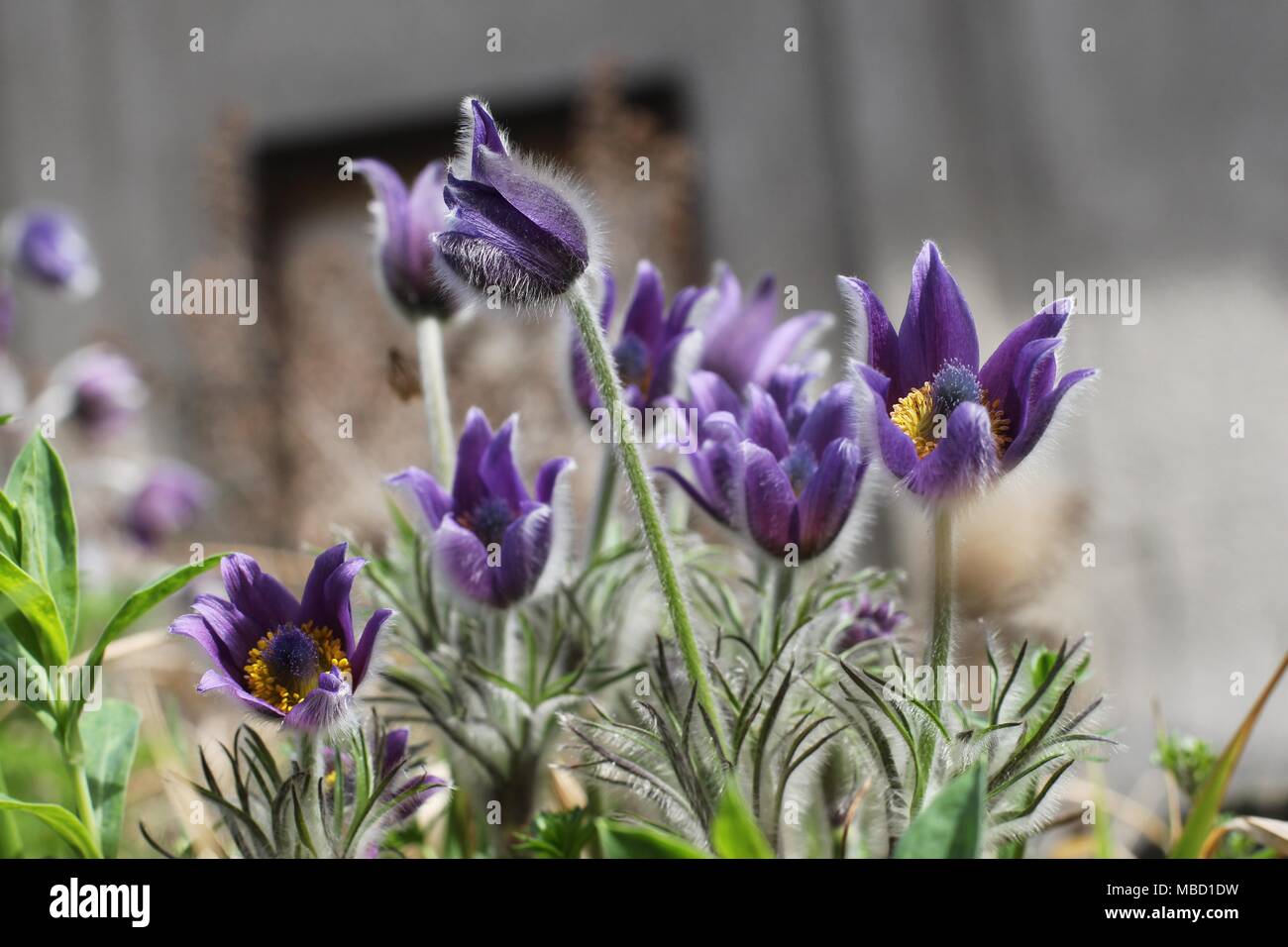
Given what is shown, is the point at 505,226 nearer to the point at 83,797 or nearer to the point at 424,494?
the point at 424,494

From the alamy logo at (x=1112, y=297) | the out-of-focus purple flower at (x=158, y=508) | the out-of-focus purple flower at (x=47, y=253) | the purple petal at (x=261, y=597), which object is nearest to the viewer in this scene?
the purple petal at (x=261, y=597)

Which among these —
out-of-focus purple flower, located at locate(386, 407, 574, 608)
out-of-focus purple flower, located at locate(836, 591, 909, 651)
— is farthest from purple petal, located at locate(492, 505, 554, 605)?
out-of-focus purple flower, located at locate(836, 591, 909, 651)

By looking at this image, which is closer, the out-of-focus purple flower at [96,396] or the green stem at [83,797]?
the green stem at [83,797]

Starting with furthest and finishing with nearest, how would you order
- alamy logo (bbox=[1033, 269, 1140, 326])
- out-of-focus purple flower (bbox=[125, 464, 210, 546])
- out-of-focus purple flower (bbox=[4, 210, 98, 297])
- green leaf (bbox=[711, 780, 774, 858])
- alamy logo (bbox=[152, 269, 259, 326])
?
alamy logo (bbox=[1033, 269, 1140, 326]) → alamy logo (bbox=[152, 269, 259, 326]) → out-of-focus purple flower (bbox=[125, 464, 210, 546]) → out-of-focus purple flower (bbox=[4, 210, 98, 297]) → green leaf (bbox=[711, 780, 774, 858])

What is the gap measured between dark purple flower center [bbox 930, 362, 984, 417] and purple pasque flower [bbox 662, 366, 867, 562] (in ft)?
0.12

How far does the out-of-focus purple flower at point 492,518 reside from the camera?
357mm

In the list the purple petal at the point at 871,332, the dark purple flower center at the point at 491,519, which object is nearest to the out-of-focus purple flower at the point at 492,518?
the dark purple flower center at the point at 491,519

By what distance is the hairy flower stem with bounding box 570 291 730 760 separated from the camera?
30 centimetres

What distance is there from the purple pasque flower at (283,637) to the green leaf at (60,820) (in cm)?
6

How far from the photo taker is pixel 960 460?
0.95 ft

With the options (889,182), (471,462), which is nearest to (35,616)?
(471,462)

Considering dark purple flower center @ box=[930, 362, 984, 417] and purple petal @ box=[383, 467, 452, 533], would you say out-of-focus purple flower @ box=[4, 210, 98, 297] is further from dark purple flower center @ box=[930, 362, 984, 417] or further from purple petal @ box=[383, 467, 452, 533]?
dark purple flower center @ box=[930, 362, 984, 417]

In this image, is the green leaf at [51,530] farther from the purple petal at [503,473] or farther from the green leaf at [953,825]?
the green leaf at [953,825]

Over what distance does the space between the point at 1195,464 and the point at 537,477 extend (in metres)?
2.10
